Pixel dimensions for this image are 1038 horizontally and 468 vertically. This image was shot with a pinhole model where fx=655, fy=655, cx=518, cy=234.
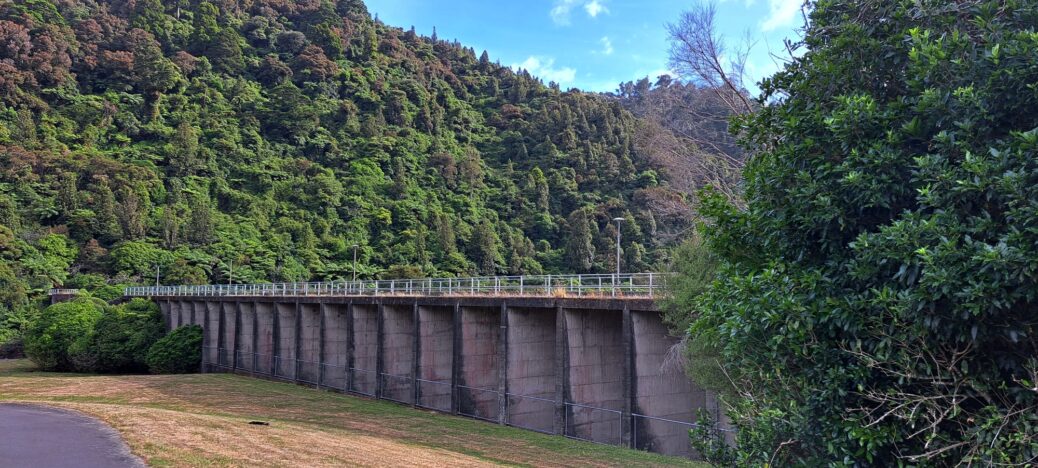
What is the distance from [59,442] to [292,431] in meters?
5.71

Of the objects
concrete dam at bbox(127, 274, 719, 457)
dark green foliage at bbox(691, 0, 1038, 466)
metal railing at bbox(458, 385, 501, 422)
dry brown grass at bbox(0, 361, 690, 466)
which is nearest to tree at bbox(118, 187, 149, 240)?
concrete dam at bbox(127, 274, 719, 457)

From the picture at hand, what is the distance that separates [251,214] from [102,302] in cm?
3611

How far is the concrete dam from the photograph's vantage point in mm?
22812

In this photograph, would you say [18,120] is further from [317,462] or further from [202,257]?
[317,462]

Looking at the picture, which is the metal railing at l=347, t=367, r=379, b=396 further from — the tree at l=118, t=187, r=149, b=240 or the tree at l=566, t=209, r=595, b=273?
the tree at l=118, t=187, r=149, b=240

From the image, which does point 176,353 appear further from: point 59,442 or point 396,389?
point 59,442

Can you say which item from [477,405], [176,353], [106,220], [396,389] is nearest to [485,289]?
[477,405]

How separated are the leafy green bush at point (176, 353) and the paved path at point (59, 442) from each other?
34162mm

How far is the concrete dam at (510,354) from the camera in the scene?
2281cm

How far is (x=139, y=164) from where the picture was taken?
99375 millimetres

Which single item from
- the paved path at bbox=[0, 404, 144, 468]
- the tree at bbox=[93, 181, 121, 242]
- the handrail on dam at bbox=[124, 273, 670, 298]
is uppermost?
the tree at bbox=[93, 181, 121, 242]

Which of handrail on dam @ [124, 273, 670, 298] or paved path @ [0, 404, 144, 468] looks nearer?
paved path @ [0, 404, 144, 468]

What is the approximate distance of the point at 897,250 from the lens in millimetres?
5215

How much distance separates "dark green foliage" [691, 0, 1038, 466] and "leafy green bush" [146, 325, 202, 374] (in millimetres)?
54066
